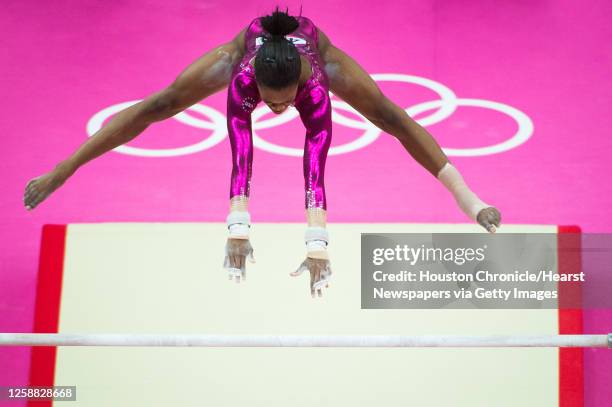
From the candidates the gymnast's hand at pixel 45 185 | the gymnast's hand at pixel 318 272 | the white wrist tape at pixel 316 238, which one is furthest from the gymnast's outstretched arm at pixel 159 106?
the gymnast's hand at pixel 318 272

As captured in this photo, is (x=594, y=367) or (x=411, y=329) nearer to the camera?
(x=411, y=329)

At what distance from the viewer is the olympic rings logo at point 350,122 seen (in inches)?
227

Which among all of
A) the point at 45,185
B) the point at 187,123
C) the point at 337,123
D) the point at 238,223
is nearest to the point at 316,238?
the point at 238,223

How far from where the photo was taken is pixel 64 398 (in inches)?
167

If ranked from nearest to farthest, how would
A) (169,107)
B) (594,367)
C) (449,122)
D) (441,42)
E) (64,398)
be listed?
(169,107)
(64,398)
(594,367)
(449,122)
(441,42)

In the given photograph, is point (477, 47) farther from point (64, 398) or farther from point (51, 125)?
point (64, 398)

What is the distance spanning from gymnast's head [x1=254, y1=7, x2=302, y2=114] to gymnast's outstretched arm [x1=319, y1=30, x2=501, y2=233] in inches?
14.1

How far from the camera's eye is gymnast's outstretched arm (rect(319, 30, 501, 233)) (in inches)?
136

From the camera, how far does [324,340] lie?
3314mm

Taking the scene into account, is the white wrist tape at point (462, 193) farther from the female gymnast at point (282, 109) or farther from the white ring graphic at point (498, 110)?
the white ring graphic at point (498, 110)

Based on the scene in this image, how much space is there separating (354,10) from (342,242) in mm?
3185

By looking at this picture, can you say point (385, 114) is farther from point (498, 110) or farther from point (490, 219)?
point (498, 110)

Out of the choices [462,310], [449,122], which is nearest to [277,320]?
[462,310]

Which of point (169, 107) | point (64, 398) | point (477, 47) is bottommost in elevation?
point (64, 398)
